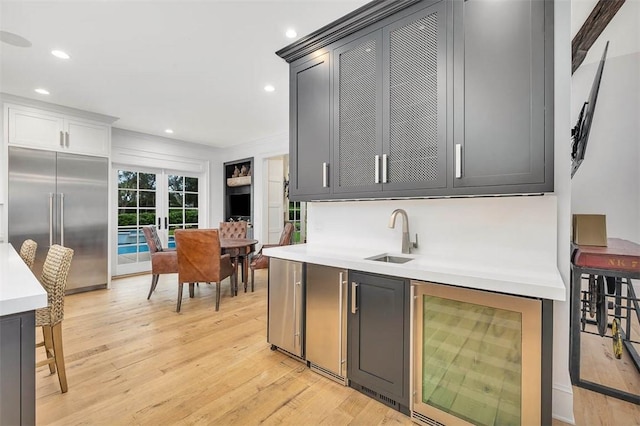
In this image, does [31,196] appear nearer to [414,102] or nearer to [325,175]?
[325,175]

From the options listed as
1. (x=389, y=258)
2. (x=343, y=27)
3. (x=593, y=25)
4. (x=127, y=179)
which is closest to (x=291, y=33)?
(x=343, y=27)

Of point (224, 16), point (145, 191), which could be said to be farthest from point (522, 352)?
point (145, 191)

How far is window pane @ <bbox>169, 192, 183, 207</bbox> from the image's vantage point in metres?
5.86

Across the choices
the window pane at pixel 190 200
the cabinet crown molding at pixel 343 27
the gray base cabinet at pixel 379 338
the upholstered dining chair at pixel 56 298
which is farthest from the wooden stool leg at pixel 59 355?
the window pane at pixel 190 200

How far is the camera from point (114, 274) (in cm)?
516

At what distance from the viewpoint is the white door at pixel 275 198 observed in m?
5.98

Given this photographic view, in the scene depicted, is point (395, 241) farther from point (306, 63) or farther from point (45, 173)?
point (45, 173)

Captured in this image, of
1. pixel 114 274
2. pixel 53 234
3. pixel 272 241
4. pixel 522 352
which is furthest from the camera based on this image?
pixel 272 241

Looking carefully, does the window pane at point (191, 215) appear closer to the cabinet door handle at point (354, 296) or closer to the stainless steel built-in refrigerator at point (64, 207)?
the stainless steel built-in refrigerator at point (64, 207)

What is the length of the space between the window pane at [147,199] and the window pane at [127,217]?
22 centimetres

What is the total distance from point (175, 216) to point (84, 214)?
1.76 metres

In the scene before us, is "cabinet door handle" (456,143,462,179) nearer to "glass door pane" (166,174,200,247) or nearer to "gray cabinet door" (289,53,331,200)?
"gray cabinet door" (289,53,331,200)

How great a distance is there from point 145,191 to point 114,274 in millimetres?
1586

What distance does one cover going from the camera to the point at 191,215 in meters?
6.18
